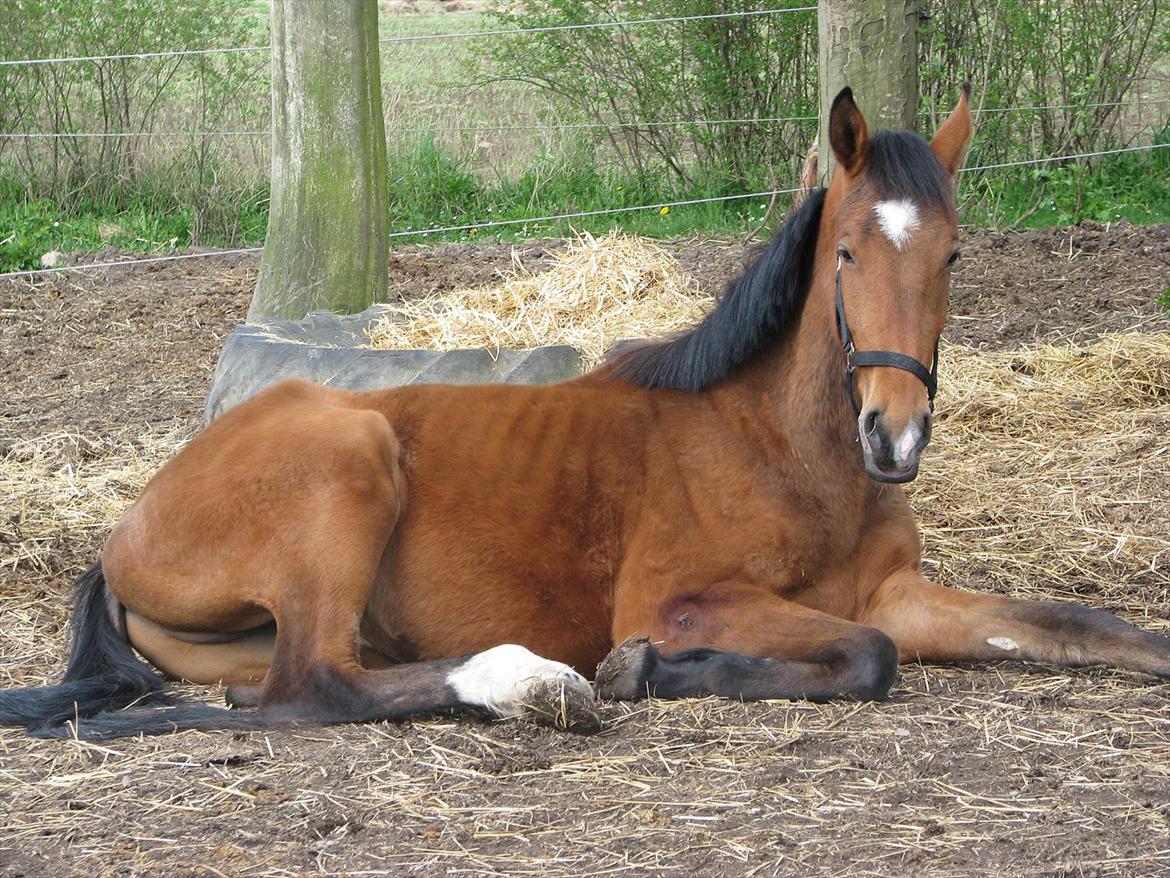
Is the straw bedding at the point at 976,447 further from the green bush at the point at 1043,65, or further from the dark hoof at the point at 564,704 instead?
the green bush at the point at 1043,65

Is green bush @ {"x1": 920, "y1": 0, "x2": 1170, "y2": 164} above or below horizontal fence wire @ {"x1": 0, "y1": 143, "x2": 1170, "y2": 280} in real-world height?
above

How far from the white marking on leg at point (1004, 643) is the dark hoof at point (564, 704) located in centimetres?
134

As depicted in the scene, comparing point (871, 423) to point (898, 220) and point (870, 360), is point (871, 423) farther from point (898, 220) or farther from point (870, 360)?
point (898, 220)

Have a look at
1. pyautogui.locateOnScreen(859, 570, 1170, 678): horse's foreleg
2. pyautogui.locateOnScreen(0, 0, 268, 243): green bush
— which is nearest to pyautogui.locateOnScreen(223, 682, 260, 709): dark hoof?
pyautogui.locateOnScreen(859, 570, 1170, 678): horse's foreleg

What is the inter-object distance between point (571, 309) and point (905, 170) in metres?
3.42

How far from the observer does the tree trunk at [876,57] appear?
6.25 meters

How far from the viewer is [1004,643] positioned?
13.3ft

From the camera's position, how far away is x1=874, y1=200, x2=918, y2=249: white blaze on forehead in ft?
12.2

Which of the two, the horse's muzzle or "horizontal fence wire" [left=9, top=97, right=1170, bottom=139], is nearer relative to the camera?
the horse's muzzle

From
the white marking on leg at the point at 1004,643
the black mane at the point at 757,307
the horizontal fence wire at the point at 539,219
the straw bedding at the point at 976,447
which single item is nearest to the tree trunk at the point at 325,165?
the straw bedding at the point at 976,447

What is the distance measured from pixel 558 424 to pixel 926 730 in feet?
5.10

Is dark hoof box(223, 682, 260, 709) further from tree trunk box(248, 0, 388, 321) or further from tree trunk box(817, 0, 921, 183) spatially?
tree trunk box(248, 0, 388, 321)

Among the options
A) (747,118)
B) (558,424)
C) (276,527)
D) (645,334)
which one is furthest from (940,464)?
(747,118)

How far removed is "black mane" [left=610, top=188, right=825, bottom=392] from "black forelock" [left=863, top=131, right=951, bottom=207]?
1.09 ft
